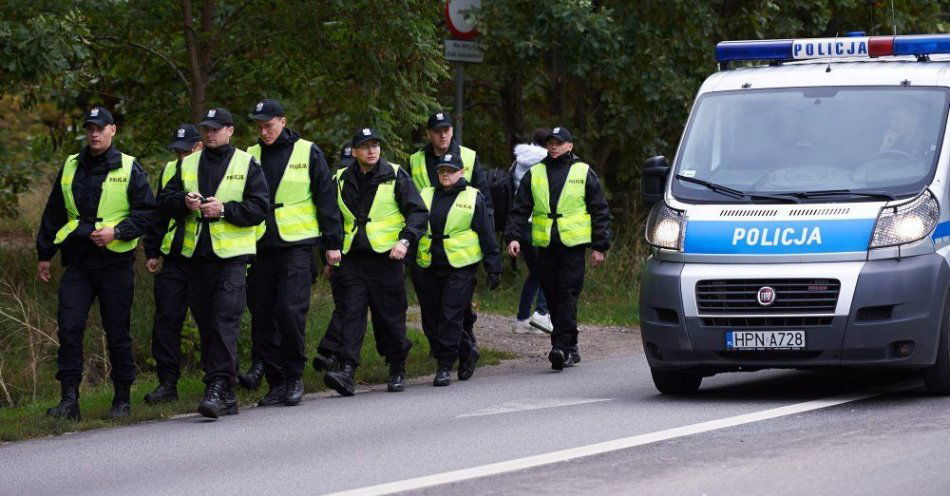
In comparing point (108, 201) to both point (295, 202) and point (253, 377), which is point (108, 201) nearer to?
point (295, 202)

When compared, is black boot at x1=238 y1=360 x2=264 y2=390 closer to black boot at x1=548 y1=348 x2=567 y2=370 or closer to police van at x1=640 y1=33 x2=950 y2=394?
black boot at x1=548 y1=348 x2=567 y2=370

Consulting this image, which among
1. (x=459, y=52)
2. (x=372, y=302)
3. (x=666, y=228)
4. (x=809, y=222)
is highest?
(x=459, y=52)

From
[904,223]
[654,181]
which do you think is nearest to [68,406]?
[654,181]

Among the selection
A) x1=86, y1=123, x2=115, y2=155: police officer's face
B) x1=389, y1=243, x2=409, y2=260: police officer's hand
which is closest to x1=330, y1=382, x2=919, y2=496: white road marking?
x1=389, y1=243, x2=409, y2=260: police officer's hand

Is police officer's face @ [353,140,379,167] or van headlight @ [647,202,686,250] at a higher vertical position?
police officer's face @ [353,140,379,167]

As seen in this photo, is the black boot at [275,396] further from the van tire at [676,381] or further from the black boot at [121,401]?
the van tire at [676,381]

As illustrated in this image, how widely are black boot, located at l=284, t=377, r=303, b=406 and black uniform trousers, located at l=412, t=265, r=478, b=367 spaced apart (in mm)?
1337

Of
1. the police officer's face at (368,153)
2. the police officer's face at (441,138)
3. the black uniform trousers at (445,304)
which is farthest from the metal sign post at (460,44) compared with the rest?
the police officer's face at (368,153)

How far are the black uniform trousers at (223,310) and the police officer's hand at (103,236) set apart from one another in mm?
586

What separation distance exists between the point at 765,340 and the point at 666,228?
3.26ft

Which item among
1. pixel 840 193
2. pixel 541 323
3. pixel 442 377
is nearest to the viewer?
pixel 840 193

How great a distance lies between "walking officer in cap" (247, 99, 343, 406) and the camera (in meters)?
10.8

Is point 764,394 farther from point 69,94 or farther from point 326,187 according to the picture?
point 69,94

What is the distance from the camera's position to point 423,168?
497 inches
